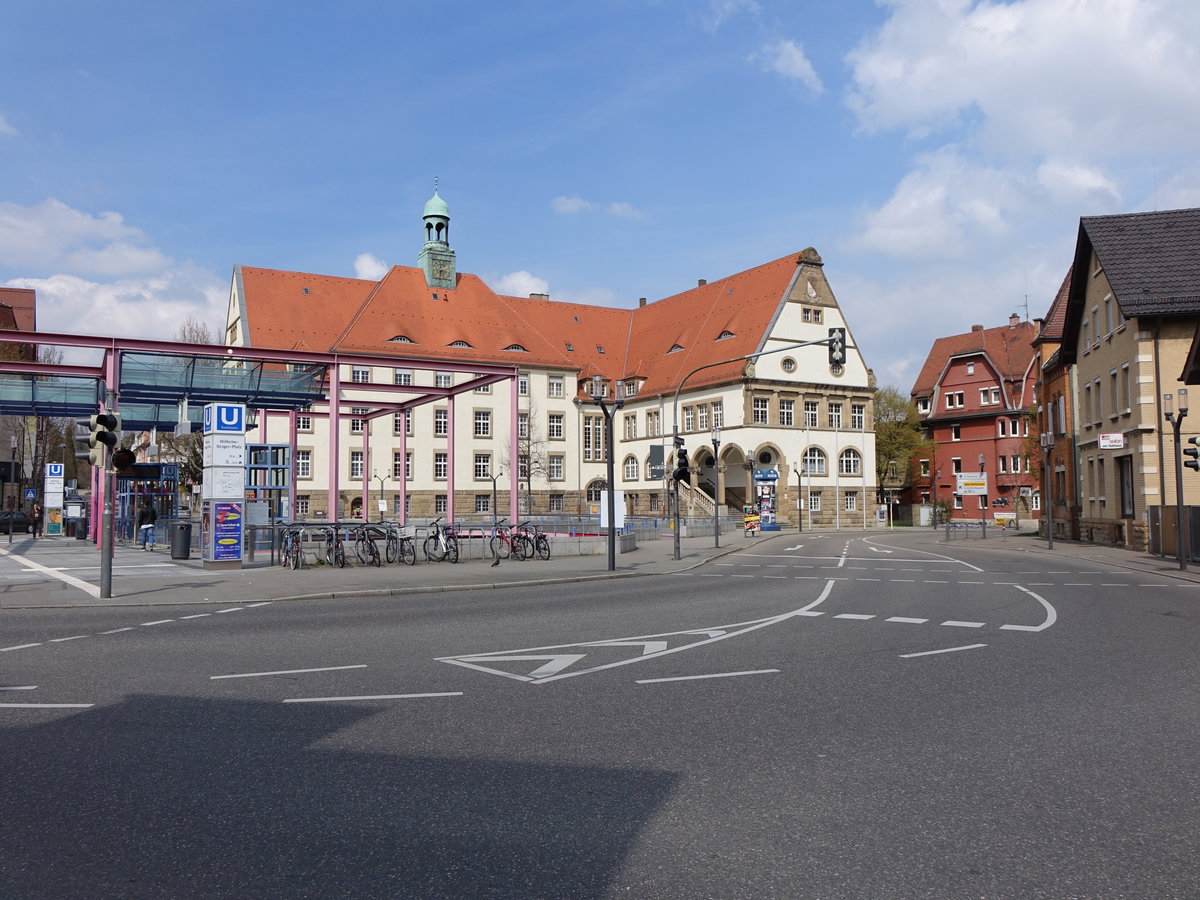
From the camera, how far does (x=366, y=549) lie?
24.4m

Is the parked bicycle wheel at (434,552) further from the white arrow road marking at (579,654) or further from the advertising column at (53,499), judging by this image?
the advertising column at (53,499)

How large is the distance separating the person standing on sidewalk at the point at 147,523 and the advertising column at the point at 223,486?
11.0 meters

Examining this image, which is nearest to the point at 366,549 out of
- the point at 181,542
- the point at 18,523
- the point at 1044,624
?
the point at 181,542

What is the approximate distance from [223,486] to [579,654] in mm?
15150

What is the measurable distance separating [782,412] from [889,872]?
206 feet

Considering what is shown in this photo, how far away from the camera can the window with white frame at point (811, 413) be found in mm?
67125

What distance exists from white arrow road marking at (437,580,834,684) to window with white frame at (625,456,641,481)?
59480 mm

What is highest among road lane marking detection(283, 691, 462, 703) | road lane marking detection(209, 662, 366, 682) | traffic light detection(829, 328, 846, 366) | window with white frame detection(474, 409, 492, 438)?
window with white frame detection(474, 409, 492, 438)

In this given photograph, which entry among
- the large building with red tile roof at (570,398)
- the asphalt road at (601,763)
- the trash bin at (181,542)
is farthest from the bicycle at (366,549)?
the large building with red tile roof at (570,398)

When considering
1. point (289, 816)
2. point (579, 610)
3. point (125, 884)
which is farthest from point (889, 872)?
point (579, 610)

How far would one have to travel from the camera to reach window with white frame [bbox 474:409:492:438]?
228 ft

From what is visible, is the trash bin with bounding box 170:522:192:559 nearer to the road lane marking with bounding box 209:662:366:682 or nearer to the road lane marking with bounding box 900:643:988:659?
the road lane marking with bounding box 209:662:366:682

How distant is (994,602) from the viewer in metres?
16.2

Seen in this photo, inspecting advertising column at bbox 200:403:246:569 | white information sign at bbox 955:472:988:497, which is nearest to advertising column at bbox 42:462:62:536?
advertising column at bbox 200:403:246:569
